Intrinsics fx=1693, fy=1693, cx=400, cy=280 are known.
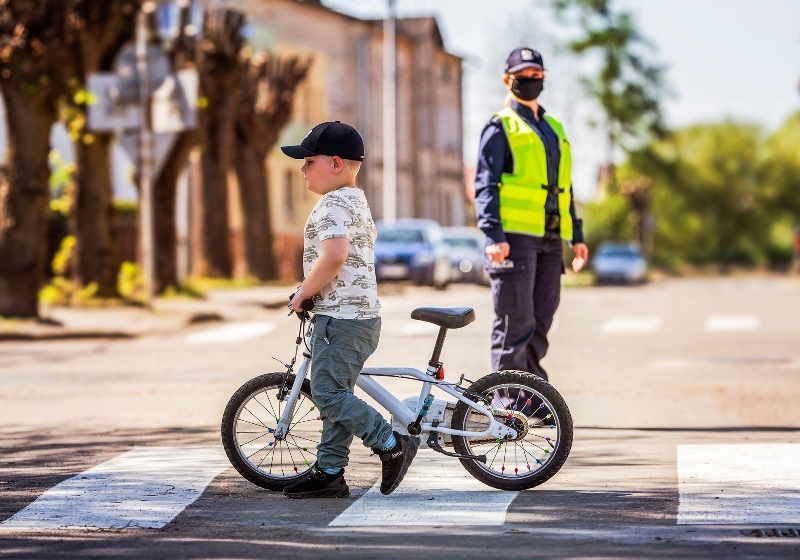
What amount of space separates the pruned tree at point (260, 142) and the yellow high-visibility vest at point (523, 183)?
29.2 m

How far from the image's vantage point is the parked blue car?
3825 centimetres

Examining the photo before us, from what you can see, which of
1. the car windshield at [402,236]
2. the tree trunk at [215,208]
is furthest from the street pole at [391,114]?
the tree trunk at [215,208]

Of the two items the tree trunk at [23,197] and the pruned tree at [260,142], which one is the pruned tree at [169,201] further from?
the pruned tree at [260,142]

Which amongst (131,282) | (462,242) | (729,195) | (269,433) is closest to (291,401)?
(269,433)

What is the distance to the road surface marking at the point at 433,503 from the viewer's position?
21.4 ft

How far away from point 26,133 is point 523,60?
12.2 metres

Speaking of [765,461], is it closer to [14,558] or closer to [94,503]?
[94,503]

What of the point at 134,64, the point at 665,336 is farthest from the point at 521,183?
the point at 134,64

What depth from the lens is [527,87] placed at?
9.31 meters

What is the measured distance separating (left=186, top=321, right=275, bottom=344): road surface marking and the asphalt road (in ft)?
0.66

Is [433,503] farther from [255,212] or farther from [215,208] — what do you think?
[255,212]

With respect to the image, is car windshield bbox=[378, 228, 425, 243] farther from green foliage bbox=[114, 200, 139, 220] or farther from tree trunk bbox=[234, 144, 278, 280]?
green foliage bbox=[114, 200, 139, 220]

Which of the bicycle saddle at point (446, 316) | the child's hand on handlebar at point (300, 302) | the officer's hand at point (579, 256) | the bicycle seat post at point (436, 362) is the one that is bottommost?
the bicycle seat post at point (436, 362)

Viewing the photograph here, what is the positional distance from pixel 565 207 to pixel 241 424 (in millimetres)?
2685
